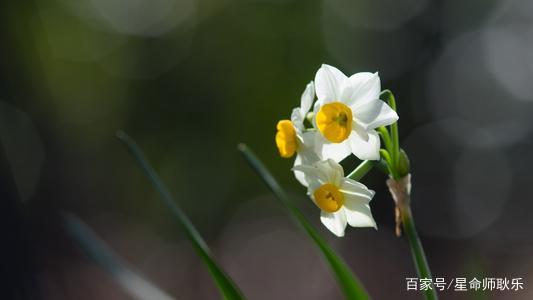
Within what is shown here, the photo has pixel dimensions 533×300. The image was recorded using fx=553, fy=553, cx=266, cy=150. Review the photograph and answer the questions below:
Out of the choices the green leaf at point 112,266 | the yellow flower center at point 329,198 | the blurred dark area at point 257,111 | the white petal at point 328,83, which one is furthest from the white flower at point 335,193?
the blurred dark area at point 257,111

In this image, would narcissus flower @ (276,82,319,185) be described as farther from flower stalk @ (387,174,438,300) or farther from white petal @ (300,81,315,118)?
flower stalk @ (387,174,438,300)

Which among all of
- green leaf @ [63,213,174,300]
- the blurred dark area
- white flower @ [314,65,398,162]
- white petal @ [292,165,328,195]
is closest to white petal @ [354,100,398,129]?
white flower @ [314,65,398,162]

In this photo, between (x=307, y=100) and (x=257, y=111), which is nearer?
(x=307, y=100)

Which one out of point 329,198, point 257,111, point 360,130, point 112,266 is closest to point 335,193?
point 329,198

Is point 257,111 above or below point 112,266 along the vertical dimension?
below

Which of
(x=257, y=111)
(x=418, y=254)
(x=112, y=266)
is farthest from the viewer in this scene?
(x=257, y=111)

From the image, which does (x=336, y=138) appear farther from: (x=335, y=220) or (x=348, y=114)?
(x=335, y=220)

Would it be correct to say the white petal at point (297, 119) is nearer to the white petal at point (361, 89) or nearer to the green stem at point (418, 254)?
the white petal at point (361, 89)
